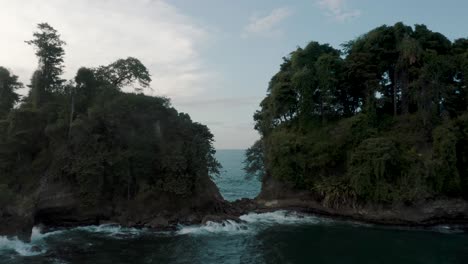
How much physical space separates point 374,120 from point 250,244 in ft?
66.0

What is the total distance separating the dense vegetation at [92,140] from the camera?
30.0 metres

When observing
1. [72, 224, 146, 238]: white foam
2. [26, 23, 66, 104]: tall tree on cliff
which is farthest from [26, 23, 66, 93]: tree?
[72, 224, 146, 238]: white foam

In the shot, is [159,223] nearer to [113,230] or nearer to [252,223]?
[113,230]

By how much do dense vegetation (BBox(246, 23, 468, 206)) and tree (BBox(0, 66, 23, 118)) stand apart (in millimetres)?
28401

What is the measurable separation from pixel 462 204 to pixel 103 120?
3404cm

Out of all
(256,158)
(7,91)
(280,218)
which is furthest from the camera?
(256,158)

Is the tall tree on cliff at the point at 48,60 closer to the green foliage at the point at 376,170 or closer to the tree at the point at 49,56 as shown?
the tree at the point at 49,56

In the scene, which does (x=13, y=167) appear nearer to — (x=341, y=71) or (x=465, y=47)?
(x=341, y=71)

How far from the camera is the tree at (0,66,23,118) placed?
34.2 m

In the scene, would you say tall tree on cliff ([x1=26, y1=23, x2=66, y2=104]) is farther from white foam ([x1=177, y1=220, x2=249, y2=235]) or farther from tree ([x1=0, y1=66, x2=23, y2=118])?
white foam ([x1=177, y1=220, x2=249, y2=235])

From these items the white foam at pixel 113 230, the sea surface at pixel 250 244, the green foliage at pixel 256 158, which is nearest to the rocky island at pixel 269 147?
the white foam at pixel 113 230

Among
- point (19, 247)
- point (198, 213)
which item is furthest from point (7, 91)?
point (198, 213)

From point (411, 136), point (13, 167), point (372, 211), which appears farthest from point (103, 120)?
point (411, 136)

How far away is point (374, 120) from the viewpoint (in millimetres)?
35562
